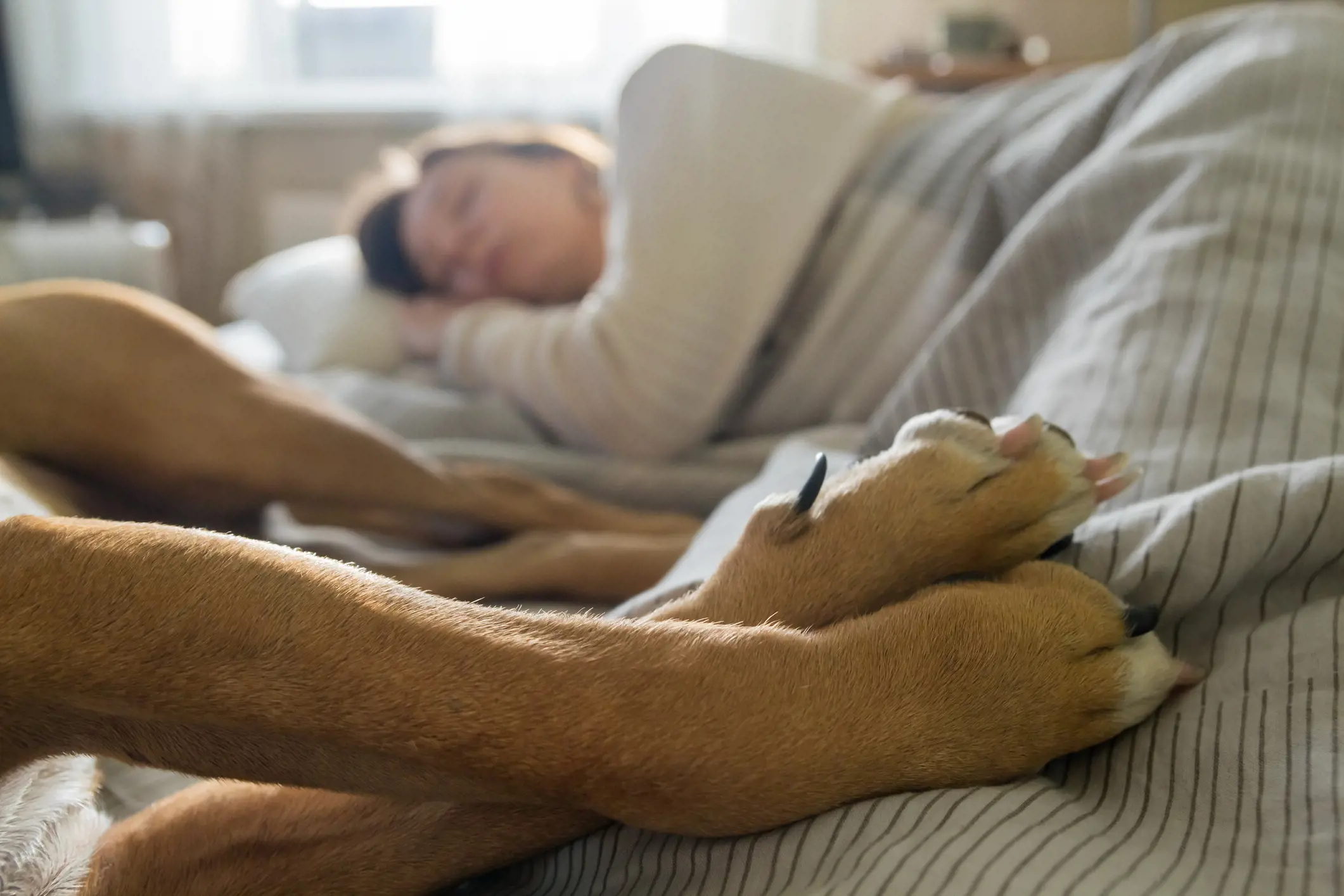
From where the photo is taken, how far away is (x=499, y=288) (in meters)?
1.71

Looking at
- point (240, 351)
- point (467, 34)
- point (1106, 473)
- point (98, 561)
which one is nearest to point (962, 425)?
point (1106, 473)

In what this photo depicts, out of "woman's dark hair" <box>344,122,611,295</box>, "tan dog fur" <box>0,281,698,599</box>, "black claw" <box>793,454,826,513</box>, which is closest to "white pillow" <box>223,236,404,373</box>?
"woman's dark hair" <box>344,122,611,295</box>

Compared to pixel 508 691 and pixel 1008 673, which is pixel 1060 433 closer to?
pixel 1008 673

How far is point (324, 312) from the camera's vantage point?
177cm

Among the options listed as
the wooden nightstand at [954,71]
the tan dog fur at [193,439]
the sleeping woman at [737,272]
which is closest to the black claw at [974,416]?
the tan dog fur at [193,439]

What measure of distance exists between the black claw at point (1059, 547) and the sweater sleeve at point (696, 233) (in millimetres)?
635

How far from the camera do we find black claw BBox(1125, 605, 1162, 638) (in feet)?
1.64

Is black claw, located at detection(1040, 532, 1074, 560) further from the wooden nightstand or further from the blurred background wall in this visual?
the blurred background wall

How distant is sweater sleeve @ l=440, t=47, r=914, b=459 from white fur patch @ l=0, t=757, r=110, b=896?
72 centimetres

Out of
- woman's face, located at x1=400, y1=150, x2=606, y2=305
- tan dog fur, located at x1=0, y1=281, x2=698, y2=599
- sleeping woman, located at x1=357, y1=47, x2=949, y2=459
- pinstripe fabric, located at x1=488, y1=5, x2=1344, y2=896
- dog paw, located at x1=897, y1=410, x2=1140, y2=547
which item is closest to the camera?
pinstripe fabric, located at x1=488, y1=5, x2=1344, y2=896

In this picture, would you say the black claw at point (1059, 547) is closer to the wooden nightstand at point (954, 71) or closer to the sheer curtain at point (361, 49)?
the wooden nightstand at point (954, 71)

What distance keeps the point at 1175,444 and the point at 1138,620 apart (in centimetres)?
16

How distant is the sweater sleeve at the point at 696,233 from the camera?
3.86 feet

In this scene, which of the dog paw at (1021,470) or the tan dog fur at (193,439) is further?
the tan dog fur at (193,439)
